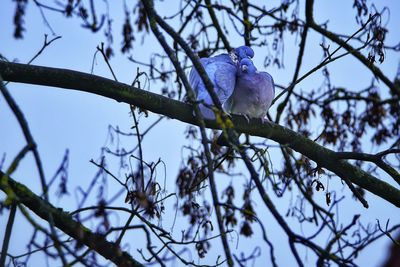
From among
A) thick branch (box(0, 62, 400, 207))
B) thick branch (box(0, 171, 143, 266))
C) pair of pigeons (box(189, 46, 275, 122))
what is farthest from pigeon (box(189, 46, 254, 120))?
thick branch (box(0, 171, 143, 266))

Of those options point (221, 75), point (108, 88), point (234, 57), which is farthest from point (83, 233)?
point (234, 57)

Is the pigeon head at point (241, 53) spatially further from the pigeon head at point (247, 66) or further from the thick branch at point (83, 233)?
the thick branch at point (83, 233)

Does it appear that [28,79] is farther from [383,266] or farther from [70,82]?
[383,266]

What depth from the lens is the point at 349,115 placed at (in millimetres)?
4852

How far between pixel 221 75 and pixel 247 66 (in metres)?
0.25

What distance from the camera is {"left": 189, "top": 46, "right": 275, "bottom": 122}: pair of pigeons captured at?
3.67 meters

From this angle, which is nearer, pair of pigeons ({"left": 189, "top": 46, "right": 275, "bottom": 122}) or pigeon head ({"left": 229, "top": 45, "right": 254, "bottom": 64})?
pair of pigeons ({"left": 189, "top": 46, "right": 275, "bottom": 122})

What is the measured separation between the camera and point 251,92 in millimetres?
3762

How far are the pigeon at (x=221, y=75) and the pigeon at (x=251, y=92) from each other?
6cm

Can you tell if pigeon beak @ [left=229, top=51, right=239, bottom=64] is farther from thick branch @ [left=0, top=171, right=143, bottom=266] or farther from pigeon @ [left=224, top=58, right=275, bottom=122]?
thick branch @ [left=0, top=171, right=143, bottom=266]

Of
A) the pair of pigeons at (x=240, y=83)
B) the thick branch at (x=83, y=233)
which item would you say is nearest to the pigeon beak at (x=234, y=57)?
the pair of pigeons at (x=240, y=83)

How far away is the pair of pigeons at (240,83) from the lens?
12.0 ft

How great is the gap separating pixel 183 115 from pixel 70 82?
0.52 metres

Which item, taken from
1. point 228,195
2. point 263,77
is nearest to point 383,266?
point 263,77
